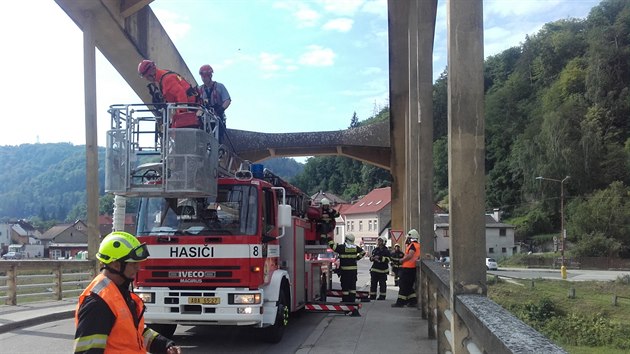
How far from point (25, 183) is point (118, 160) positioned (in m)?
137

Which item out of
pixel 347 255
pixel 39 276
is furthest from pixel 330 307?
pixel 39 276

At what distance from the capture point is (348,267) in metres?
12.4

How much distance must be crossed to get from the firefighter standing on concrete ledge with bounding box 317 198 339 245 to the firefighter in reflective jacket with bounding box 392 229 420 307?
1919mm

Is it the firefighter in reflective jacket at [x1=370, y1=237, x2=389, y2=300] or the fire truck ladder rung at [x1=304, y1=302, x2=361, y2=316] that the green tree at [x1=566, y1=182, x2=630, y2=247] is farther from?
the fire truck ladder rung at [x1=304, y1=302, x2=361, y2=316]

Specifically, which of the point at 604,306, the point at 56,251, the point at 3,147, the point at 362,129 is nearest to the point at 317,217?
the point at 362,129

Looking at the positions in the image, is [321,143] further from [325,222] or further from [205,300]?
[205,300]

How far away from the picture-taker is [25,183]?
129625 millimetres

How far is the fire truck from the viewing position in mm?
7820

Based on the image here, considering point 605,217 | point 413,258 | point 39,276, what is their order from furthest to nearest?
point 605,217, point 413,258, point 39,276

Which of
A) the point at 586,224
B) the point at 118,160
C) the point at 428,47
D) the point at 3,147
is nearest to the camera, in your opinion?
the point at 118,160

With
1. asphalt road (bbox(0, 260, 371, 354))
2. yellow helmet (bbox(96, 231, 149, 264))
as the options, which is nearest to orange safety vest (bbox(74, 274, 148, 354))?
yellow helmet (bbox(96, 231, 149, 264))

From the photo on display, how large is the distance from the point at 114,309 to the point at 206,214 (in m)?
5.40

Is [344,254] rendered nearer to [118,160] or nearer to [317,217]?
[317,217]

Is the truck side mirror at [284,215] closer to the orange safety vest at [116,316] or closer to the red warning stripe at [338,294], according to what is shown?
the red warning stripe at [338,294]
